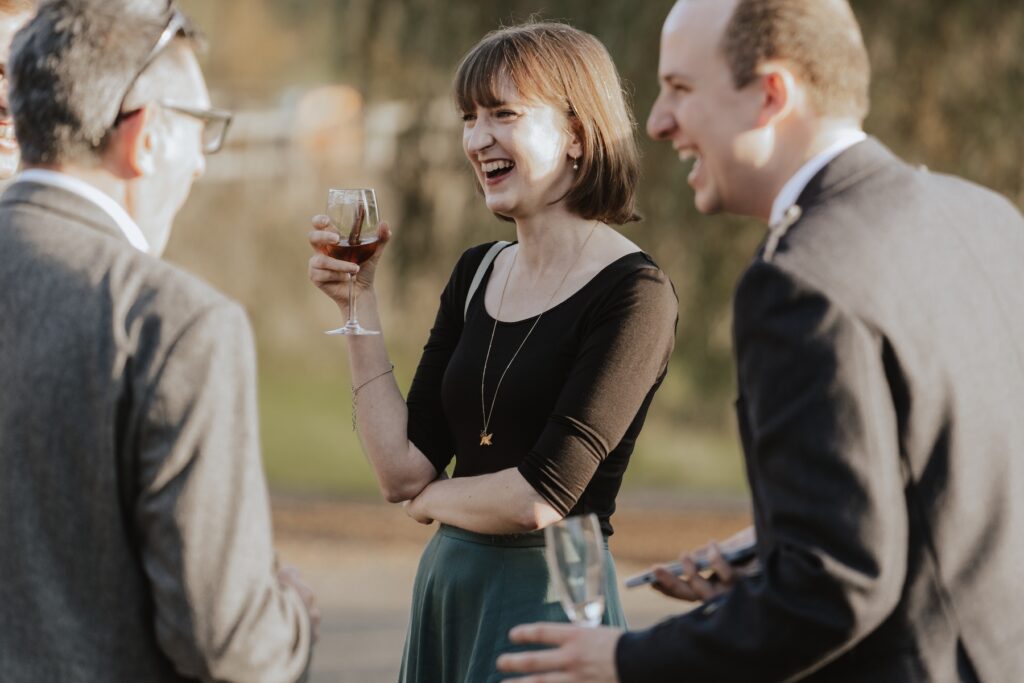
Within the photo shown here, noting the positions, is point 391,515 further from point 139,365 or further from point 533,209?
point 139,365

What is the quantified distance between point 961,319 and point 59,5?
149 cm

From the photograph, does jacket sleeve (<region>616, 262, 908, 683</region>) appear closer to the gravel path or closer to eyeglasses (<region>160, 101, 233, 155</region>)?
eyeglasses (<region>160, 101, 233, 155</region>)

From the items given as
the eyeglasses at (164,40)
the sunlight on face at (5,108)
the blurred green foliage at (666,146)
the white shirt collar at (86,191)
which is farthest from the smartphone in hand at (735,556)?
the blurred green foliage at (666,146)

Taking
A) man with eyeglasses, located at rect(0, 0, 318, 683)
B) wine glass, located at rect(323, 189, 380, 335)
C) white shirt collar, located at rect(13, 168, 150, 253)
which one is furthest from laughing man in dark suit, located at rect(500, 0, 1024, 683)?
wine glass, located at rect(323, 189, 380, 335)

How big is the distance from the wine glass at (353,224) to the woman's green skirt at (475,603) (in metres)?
0.60

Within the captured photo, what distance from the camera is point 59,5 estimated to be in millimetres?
2189

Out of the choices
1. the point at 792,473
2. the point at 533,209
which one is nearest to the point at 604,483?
the point at 533,209

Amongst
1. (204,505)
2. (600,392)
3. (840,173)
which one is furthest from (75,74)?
(600,392)

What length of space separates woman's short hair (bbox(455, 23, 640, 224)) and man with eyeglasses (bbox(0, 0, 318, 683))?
123cm

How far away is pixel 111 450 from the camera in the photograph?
2051mm

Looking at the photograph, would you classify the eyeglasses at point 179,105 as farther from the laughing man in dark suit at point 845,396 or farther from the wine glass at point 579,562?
the wine glass at point 579,562

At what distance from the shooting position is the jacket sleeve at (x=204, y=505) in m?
2.05

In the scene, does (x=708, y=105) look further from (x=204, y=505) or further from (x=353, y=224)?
(x=353, y=224)

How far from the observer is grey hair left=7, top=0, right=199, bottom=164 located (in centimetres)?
215
